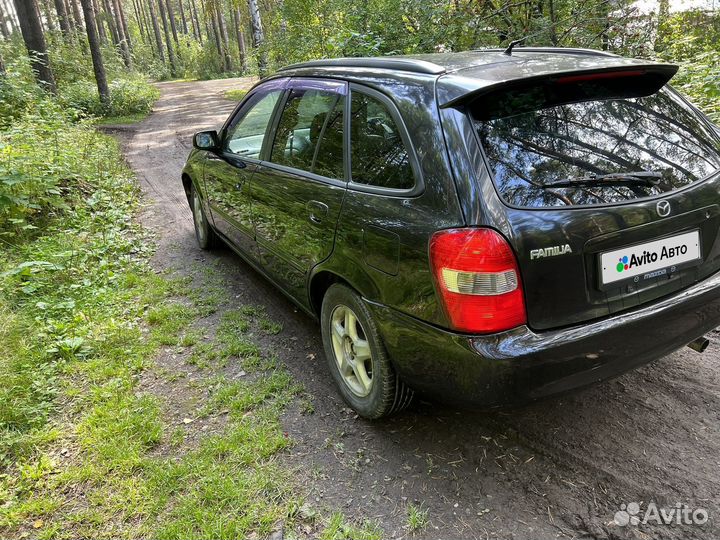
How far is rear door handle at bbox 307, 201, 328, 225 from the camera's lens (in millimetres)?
2857

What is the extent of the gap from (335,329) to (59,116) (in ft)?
35.3

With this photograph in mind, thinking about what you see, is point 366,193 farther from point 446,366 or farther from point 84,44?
point 84,44

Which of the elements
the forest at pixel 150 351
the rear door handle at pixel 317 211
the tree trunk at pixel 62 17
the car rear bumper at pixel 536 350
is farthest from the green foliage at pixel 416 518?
the tree trunk at pixel 62 17

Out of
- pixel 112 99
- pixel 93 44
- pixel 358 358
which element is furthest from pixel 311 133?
pixel 112 99

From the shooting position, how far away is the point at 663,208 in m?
2.18

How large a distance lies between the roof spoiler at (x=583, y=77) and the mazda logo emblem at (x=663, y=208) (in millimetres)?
647

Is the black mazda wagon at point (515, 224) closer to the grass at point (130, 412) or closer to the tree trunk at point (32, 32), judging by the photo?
the grass at point (130, 412)

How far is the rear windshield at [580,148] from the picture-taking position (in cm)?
208

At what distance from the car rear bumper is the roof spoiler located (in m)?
0.99

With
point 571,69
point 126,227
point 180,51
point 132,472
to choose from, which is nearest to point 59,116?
point 126,227

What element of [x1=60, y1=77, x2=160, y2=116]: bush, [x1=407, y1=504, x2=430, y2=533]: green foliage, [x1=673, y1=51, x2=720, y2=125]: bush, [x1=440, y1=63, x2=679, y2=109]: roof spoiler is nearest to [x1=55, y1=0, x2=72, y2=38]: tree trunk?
[x1=60, y1=77, x2=160, y2=116]: bush

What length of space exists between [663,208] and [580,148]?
45 cm

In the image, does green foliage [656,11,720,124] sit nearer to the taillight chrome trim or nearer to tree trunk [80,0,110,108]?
the taillight chrome trim

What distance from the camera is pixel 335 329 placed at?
119 inches
